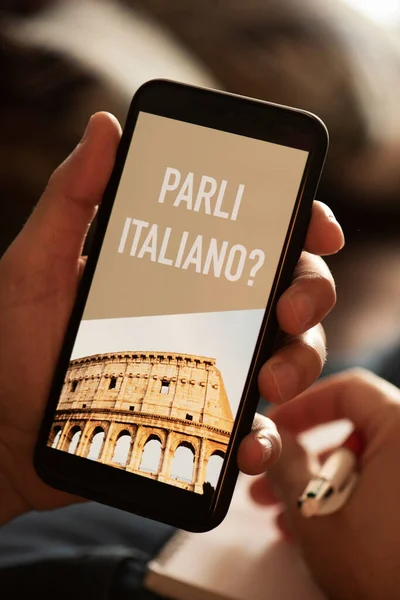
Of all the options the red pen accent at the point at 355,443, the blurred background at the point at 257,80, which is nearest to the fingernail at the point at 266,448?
the red pen accent at the point at 355,443

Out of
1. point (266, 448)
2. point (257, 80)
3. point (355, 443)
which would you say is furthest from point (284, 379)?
point (257, 80)

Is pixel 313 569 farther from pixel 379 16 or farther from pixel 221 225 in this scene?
pixel 379 16

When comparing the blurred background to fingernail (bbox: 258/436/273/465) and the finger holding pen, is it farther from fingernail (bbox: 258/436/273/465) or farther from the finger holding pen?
fingernail (bbox: 258/436/273/465)

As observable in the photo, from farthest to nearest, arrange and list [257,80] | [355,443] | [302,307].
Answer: [257,80] < [355,443] < [302,307]

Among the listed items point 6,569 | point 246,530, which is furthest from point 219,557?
point 6,569

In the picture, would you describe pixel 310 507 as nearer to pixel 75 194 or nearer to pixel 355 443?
pixel 355 443

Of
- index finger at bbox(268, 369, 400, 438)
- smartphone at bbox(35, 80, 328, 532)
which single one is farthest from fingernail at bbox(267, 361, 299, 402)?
index finger at bbox(268, 369, 400, 438)
